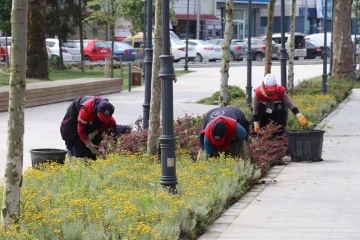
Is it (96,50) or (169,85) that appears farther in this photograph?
(96,50)

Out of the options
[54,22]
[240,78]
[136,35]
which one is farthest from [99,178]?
[136,35]

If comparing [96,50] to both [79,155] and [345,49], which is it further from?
[79,155]

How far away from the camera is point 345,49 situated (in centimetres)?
3581

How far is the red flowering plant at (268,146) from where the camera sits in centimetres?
1286

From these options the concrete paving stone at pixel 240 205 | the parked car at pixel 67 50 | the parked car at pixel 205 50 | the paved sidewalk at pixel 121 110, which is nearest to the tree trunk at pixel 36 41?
the paved sidewalk at pixel 121 110

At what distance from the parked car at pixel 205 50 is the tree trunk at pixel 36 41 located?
25.8 metres

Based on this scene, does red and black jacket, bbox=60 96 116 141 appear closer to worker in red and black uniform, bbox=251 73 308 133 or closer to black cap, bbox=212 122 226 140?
black cap, bbox=212 122 226 140

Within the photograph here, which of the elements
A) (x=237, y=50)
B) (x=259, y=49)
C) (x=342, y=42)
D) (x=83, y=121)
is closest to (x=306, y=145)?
(x=83, y=121)

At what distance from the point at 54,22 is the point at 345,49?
14.0 m

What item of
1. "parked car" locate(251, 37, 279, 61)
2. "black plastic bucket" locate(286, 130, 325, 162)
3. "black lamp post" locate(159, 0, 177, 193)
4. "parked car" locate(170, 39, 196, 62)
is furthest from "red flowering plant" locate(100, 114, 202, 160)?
"parked car" locate(251, 37, 279, 61)

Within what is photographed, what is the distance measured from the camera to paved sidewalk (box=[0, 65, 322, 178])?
55.2ft

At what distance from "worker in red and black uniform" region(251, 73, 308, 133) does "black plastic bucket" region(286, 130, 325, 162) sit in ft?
0.73

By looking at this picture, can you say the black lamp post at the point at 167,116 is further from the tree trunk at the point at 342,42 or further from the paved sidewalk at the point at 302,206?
the tree trunk at the point at 342,42

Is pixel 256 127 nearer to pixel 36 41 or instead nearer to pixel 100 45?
pixel 36 41
